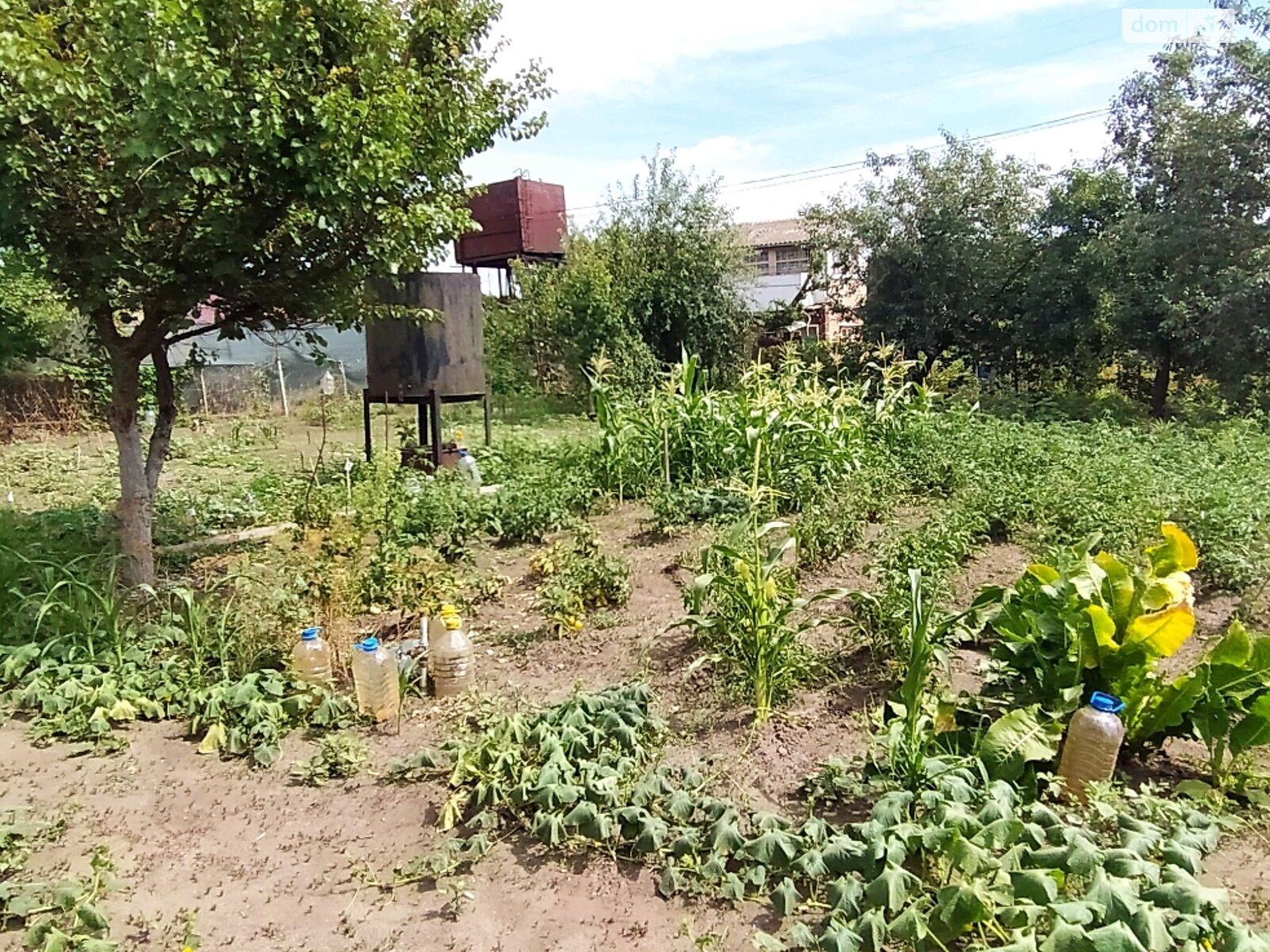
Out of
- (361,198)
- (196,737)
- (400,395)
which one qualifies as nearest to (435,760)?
(196,737)

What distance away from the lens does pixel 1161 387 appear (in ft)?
35.6

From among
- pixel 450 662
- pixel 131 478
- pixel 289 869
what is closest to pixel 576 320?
pixel 131 478

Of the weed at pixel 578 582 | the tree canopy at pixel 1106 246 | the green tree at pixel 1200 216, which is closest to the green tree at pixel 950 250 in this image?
the tree canopy at pixel 1106 246

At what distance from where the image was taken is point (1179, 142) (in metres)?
9.51

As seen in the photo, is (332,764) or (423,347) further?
(423,347)

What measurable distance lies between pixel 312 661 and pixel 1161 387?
11393 mm

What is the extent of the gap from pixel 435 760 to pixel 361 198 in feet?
8.00

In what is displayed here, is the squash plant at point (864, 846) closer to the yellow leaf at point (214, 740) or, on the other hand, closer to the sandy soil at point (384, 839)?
the sandy soil at point (384, 839)

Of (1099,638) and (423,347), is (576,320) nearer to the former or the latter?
(423,347)

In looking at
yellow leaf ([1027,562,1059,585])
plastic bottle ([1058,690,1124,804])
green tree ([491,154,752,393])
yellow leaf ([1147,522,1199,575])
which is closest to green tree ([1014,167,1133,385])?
green tree ([491,154,752,393])

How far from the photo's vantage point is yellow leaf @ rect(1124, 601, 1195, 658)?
255 cm

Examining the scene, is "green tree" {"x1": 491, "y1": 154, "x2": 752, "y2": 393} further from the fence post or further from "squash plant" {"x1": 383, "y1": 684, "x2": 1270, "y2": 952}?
"squash plant" {"x1": 383, "y1": 684, "x2": 1270, "y2": 952}

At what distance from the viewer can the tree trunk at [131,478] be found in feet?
12.7

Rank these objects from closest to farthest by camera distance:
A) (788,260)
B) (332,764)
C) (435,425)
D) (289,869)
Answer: (289,869) → (332,764) → (435,425) → (788,260)
